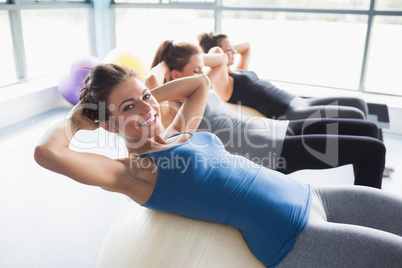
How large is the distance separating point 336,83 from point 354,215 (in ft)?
10.7

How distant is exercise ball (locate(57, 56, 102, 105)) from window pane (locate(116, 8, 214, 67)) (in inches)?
46.3

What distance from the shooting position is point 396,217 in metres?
1.26

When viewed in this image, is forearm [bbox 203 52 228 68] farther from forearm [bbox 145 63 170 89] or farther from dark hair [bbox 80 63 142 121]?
dark hair [bbox 80 63 142 121]

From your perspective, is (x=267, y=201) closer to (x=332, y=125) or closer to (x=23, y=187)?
(x=332, y=125)

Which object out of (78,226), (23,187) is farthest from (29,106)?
(78,226)

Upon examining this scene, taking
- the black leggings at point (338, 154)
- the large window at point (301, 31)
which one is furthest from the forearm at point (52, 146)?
the large window at point (301, 31)

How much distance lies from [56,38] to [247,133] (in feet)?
13.3

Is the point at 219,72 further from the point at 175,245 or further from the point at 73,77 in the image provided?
the point at 73,77

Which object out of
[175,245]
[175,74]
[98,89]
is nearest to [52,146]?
[98,89]

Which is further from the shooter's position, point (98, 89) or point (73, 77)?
point (73, 77)

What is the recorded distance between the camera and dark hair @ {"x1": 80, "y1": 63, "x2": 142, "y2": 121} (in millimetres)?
1258

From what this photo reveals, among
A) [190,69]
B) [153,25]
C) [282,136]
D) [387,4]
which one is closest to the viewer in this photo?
[282,136]

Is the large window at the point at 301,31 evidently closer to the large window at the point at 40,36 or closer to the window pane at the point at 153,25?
the window pane at the point at 153,25

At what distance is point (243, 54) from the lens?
132 inches
